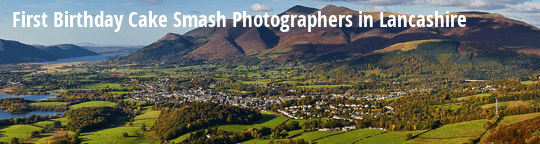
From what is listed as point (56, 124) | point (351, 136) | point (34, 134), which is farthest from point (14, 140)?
point (351, 136)

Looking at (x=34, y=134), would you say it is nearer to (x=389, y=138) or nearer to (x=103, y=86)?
(x=389, y=138)

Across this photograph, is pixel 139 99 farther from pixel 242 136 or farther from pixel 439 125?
pixel 439 125

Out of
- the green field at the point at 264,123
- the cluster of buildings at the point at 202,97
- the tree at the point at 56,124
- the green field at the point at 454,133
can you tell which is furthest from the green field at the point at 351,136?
the tree at the point at 56,124

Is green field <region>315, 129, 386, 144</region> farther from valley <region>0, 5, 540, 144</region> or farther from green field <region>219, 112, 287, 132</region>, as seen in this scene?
green field <region>219, 112, 287, 132</region>

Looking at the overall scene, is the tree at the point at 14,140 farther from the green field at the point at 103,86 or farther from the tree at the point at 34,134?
the green field at the point at 103,86

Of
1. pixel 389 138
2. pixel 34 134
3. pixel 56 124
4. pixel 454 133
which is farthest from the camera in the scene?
pixel 56 124

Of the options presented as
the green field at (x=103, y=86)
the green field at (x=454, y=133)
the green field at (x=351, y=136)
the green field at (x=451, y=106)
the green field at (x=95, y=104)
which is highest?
the green field at (x=103, y=86)

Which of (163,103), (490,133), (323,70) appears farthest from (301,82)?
(490,133)

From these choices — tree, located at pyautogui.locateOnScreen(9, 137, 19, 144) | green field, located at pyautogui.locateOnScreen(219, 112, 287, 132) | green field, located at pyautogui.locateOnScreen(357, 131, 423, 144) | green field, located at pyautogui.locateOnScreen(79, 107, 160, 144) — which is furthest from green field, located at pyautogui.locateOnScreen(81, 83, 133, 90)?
green field, located at pyautogui.locateOnScreen(357, 131, 423, 144)
